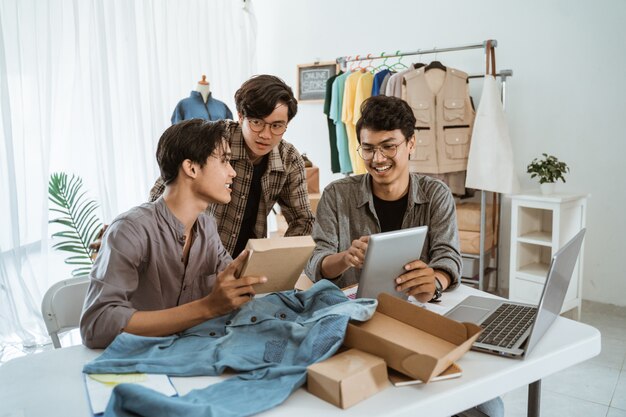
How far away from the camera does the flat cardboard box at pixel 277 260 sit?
1.35 m

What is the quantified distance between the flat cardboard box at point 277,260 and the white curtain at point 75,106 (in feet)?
7.65

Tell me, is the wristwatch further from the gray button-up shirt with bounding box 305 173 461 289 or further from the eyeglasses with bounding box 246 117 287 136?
the eyeglasses with bounding box 246 117 287 136

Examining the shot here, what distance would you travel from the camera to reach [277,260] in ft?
4.64

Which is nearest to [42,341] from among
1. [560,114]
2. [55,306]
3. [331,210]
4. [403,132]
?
[55,306]

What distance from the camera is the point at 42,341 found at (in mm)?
3307

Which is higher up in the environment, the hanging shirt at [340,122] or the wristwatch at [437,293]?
the hanging shirt at [340,122]

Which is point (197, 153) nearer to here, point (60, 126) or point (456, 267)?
point (456, 267)

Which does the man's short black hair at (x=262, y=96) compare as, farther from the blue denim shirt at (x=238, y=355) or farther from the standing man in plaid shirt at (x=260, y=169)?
the blue denim shirt at (x=238, y=355)

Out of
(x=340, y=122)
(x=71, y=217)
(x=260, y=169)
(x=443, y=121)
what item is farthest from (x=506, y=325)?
(x=340, y=122)

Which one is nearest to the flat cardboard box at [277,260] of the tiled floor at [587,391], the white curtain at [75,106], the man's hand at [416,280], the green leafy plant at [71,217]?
the man's hand at [416,280]

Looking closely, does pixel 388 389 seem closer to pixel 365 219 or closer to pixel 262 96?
pixel 365 219

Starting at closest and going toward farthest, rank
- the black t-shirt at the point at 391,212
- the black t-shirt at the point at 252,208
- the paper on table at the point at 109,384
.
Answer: the paper on table at the point at 109,384
the black t-shirt at the point at 391,212
the black t-shirt at the point at 252,208

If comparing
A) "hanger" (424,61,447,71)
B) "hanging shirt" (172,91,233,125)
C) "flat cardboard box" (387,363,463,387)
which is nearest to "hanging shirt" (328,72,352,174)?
"hanger" (424,61,447,71)

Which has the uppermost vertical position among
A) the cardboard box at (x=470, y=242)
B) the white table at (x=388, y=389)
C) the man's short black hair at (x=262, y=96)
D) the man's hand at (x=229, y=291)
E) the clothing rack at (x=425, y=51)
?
the clothing rack at (x=425, y=51)
